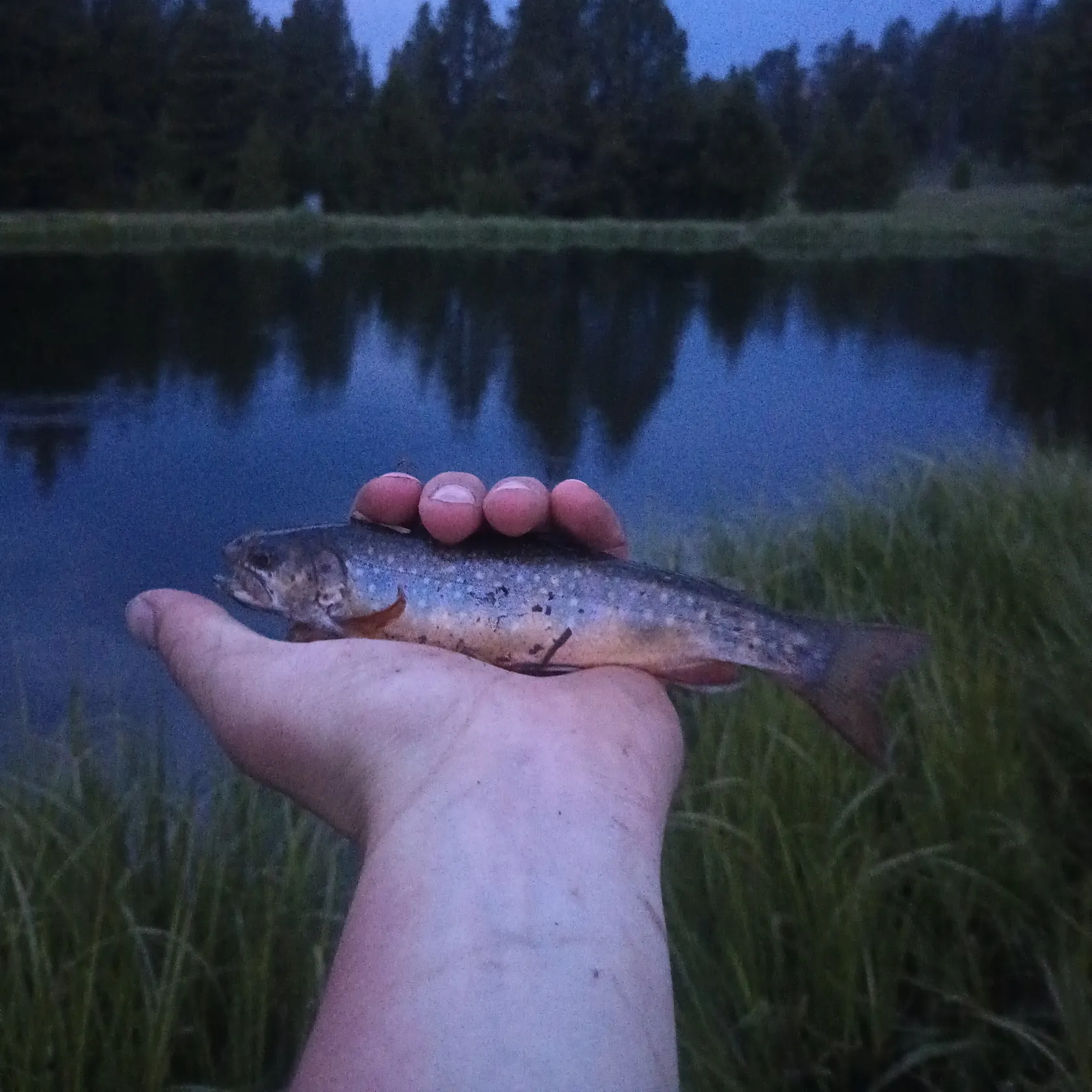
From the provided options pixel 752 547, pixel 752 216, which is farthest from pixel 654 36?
pixel 752 547

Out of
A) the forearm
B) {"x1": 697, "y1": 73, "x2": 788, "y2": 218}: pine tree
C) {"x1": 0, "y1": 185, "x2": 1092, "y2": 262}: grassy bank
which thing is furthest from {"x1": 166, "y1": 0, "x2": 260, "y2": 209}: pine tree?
the forearm

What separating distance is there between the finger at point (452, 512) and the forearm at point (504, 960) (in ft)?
3.12

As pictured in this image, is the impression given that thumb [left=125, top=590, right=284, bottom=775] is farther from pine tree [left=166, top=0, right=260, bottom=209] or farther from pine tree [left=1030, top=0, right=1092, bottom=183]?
pine tree [left=1030, top=0, right=1092, bottom=183]

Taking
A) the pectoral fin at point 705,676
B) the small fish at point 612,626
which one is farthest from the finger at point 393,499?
the pectoral fin at point 705,676

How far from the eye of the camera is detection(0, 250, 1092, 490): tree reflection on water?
55.8 feet

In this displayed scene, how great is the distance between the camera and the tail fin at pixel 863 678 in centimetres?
290

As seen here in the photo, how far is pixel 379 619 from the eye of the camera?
3029 mm

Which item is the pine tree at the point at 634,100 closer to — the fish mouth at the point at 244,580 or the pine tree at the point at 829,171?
the pine tree at the point at 829,171

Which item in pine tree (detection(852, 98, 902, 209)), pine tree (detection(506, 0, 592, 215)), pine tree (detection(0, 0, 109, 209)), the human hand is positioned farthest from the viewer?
pine tree (detection(506, 0, 592, 215))

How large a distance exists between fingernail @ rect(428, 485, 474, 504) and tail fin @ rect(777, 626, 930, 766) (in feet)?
3.31

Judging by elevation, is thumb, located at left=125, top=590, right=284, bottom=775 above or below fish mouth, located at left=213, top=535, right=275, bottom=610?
below

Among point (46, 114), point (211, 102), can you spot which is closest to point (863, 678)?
point (46, 114)

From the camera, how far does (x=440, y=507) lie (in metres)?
3.05

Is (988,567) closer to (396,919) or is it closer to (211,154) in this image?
(396,919)
